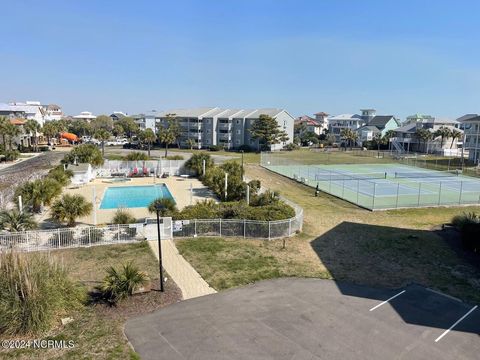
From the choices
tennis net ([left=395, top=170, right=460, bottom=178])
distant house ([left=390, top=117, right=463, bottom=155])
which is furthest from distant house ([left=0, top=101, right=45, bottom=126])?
distant house ([left=390, top=117, right=463, bottom=155])

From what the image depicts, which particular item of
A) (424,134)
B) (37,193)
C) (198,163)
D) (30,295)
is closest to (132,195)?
(198,163)

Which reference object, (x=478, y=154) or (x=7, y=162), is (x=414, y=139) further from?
(x=7, y=162)

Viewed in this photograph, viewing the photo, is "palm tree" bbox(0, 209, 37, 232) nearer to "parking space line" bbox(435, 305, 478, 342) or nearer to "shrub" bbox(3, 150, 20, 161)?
"parking space line" bbox(435, 305, 478, 342)

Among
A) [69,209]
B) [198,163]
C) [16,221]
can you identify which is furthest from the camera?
[198,163]

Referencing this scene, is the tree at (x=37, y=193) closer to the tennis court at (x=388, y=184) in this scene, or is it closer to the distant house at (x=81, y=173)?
the distant house at (x=81, y=173)

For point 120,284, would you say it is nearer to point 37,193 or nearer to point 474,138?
point 37,193

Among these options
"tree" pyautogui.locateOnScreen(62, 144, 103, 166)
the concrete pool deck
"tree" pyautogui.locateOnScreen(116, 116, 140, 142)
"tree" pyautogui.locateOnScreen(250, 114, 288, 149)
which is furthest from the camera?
"tree" pyautogui.locateOnScreen(116, 116, 140, 142)
